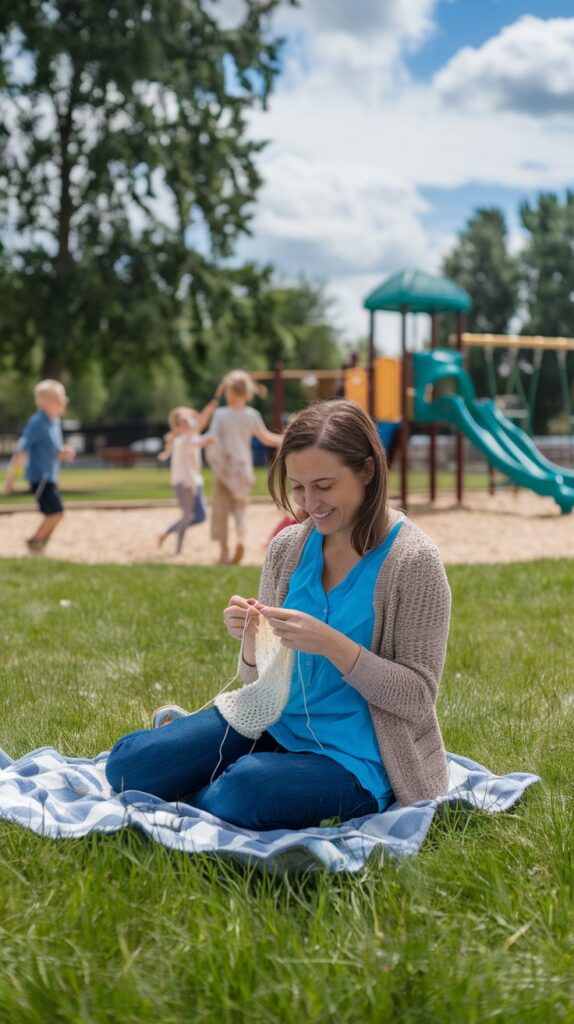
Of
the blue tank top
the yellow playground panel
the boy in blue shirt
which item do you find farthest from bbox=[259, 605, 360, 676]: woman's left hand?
the yellow playground panel

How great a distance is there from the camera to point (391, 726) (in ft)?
9.94

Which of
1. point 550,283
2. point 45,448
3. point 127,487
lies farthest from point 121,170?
point 550,283

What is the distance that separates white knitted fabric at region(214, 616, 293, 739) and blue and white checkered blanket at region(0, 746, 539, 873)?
0.28m

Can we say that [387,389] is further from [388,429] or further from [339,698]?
[339,698]

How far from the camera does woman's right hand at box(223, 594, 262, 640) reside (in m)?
3.10

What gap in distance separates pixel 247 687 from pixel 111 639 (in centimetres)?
274

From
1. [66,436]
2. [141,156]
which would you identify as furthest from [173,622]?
[66,436]

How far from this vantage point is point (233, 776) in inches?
119

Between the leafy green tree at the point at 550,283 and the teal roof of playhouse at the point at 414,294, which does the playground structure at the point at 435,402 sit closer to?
the teal roof of playhouse at the point at 414,294

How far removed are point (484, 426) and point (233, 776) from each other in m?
14.0

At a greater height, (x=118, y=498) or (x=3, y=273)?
(x=3, y=273)

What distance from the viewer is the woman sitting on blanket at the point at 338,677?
9.76 ft

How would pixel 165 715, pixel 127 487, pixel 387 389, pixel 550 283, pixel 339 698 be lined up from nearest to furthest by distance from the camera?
pixel 339 698 → pixel 165 715 → pixel 387 389 → pixel 127 487 → pixel 550 283

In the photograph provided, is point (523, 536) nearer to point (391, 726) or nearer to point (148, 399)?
point (391, 726)
